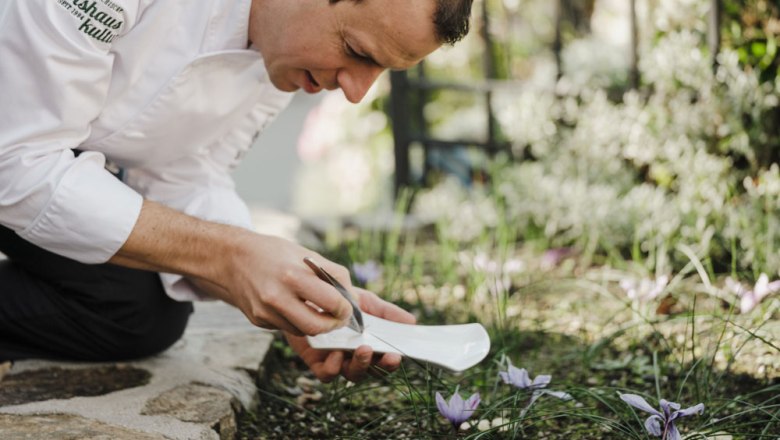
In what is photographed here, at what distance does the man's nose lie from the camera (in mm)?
1854

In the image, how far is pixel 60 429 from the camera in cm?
169

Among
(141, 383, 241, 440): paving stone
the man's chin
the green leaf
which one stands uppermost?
the man's chin

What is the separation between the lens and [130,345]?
2168 millimetres

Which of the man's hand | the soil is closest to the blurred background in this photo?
the man's hand

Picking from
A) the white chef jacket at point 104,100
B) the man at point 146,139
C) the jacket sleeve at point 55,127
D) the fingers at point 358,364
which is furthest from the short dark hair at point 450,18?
the fingers at point 358,364

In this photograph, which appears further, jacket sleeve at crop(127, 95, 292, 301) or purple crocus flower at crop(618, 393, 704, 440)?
jacket sleeve at crop(127, 95, 292, 301)

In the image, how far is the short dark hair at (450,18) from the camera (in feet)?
5.74

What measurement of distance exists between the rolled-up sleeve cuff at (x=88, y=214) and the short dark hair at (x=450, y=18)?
1.67ft

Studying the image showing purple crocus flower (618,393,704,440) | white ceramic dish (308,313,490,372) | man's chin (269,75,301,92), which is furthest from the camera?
man's chin (269,75,301,92)

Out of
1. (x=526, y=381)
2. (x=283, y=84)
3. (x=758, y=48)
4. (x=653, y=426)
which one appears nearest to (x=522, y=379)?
(x=526, y=381)

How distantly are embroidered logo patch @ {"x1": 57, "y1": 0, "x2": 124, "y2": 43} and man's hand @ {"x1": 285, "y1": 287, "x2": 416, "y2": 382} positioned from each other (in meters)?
0.64

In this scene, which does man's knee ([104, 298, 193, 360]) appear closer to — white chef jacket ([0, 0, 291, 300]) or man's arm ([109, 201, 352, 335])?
white chef jacket ([0, 0, 291, 300])

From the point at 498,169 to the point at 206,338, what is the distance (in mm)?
1787

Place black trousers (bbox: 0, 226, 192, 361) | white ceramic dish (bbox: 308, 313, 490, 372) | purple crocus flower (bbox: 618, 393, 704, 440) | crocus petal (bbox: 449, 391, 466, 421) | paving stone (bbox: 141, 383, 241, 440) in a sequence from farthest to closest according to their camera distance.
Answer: black trousers (bbox: 0, 226, 192, 361), paving stone (bbox: 141, 383, 241, 440), white ceramic dish (bbox: 308, 313, 490, 372), crocus petal (bbox: 449, 391, 466, 421), purple crocus flower (bbox: 618, 393, 704, 440)
